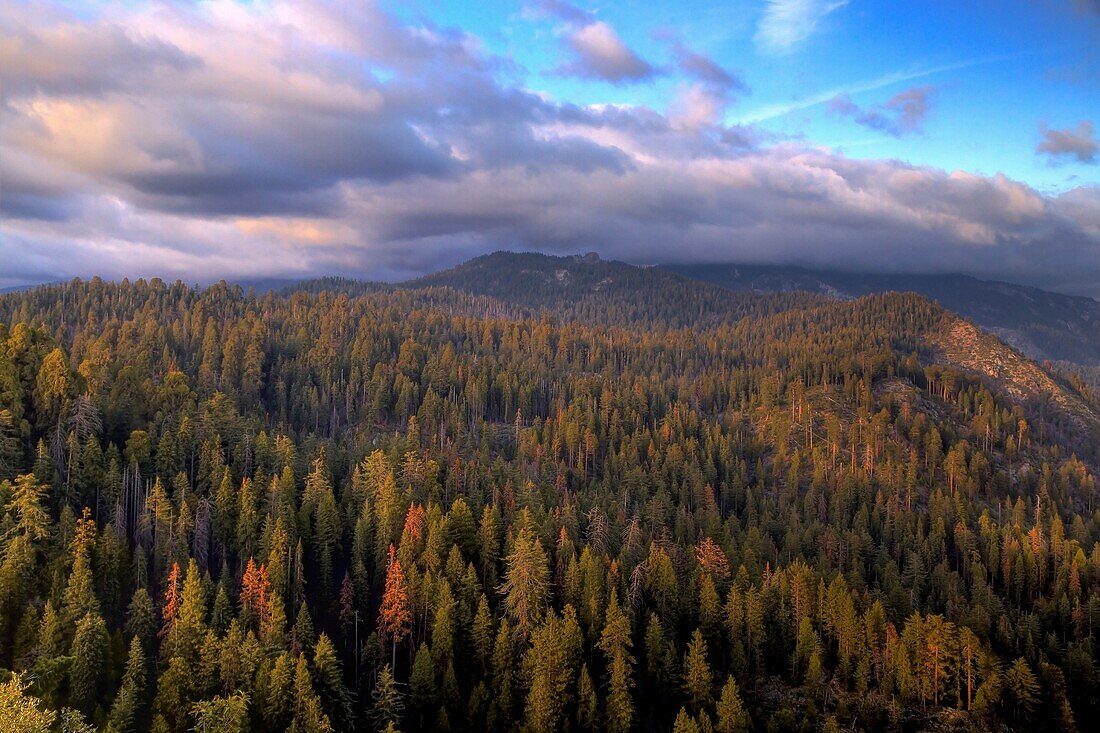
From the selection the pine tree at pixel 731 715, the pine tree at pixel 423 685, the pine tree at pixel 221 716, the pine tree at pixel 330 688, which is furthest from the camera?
the pine tree at pixel 423 685

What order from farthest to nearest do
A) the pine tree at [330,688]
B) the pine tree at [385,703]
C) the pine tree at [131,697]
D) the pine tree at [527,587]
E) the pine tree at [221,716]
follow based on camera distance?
the pine tree at [527,587] → the pine tree at [385,703] → the pine tree at [330,688] → the pine tree at [131,697] → the pine tree at [221,716]

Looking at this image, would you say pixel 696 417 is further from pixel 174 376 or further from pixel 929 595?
pixel 174 376

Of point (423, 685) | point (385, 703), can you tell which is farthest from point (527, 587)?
point (385, 703)

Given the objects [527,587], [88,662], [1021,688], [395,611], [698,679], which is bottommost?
[1021,688]

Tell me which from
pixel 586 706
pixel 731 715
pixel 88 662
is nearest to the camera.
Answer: pixel 88 662

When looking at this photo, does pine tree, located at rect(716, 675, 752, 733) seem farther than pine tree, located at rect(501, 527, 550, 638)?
No

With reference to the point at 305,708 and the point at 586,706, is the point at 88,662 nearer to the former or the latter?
the point at 305,708

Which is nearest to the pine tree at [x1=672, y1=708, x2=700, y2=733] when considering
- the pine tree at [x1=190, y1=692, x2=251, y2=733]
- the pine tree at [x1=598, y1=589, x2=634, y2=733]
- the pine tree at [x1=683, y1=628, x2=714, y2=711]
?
the pine tree at [x1=598, y1=589, x2=634, y2=733]

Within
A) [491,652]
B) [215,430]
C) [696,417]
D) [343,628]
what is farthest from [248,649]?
[696,417]

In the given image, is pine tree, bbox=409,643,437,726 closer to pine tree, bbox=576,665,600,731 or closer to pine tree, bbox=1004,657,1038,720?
pine tree, bbox=576,665,600,731

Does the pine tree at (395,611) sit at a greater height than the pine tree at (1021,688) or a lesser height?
greater

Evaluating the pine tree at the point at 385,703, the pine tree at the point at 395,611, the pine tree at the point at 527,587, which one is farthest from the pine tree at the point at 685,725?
the pine tree at the point at 395,611

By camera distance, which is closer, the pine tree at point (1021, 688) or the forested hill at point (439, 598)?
the forested hill at point (439, 598)

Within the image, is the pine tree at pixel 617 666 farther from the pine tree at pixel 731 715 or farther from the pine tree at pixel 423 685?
the pine tree at pixel 423 685
